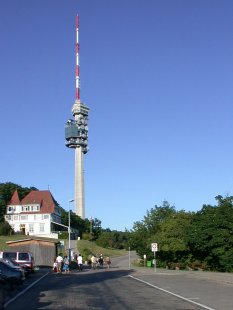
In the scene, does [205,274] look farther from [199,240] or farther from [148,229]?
[148,229]

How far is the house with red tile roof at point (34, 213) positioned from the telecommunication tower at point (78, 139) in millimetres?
21116

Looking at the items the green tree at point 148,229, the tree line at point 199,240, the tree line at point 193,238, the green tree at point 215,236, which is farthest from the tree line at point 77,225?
the green tree at point 215,236

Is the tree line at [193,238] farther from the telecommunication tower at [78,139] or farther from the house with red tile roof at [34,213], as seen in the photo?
the telecommunication tower at [78,139]

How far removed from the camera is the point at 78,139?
16238cm

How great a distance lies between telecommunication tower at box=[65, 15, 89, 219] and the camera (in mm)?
152000

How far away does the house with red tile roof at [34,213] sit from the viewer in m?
124

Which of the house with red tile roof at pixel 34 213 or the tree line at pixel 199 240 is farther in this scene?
the house with red tile roof at pixel 34 213

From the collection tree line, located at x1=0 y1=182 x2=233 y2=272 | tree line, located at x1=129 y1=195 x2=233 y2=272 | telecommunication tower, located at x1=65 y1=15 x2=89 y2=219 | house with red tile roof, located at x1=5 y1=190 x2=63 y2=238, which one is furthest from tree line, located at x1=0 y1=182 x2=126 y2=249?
tree line, located at x1=129 y1=195 x2=233 y2=272

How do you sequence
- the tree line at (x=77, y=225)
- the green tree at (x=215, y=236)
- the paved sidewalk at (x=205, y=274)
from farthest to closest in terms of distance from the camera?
the tree line at (x=77, y=225)
the green tree at (x=215, y=236)
the paved sidewalk at (x=205, y=274)

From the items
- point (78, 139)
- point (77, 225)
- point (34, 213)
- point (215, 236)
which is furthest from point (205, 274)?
point (78, 139)

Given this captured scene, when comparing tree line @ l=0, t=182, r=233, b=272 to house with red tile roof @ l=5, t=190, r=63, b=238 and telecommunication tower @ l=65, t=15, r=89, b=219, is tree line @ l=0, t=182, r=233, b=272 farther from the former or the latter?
telecommunication tower @ l=65, t=15, r=89, b=219

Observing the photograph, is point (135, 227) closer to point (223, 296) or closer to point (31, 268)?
point (31, 268)

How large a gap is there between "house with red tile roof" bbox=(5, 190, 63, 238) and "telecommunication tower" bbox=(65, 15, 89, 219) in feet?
69.3

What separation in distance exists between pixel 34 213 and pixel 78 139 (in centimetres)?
4179
